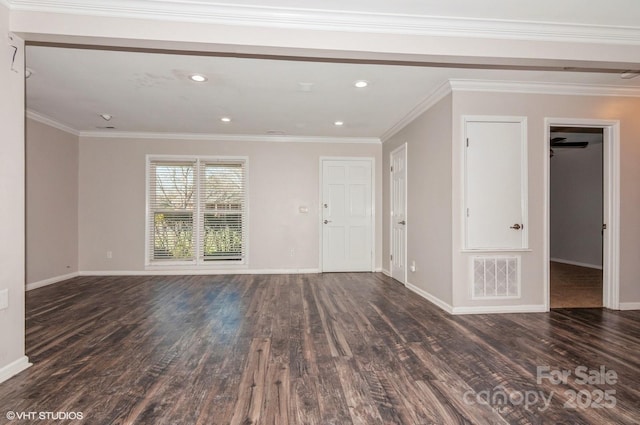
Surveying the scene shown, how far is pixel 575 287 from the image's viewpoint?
506 centimetres

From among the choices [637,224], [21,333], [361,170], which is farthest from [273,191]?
[637,224]

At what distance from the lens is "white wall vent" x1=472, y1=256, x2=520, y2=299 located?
375 centimetres

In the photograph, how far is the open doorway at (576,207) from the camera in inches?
254

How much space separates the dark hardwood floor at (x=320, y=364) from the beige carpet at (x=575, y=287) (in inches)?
12.8

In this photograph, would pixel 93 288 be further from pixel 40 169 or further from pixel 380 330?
pixel 380 330

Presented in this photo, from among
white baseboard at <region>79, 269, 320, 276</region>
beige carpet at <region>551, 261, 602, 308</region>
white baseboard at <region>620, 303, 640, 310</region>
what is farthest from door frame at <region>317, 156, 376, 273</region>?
white baseboard at <region>620, 303, 640, 310</region>

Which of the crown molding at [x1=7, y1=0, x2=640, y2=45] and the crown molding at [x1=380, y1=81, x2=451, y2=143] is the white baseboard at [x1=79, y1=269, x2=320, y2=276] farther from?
the crown molding at [x1=7, y1=0, x2=640, y2=45]

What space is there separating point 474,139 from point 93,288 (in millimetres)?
5717

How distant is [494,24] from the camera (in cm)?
260

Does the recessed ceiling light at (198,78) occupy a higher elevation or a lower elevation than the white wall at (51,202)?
higher

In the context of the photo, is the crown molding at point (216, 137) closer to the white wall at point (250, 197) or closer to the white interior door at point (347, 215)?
the white wall at point (250, 197)

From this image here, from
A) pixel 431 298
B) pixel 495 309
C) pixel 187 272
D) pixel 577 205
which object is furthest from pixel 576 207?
pixel 187 272

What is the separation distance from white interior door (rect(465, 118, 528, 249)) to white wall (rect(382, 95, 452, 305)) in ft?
0.80

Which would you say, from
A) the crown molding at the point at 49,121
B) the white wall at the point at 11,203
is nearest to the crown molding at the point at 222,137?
the crown molding at the point at 49,121
